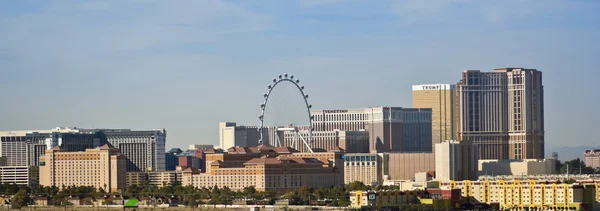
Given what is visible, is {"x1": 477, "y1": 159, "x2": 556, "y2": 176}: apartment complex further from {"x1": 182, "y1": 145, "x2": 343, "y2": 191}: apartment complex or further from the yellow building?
the yellow building

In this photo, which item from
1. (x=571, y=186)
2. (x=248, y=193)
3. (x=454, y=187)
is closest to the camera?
(x=571, y=186)

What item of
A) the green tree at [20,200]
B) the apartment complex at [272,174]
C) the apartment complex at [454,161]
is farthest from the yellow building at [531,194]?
the green tree at [20,200]

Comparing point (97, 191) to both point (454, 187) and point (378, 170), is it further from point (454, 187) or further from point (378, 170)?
point (454, 187)

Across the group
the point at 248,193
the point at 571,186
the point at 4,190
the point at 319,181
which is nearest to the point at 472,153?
the point at 319,181

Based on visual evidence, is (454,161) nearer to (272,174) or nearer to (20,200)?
(272,174)

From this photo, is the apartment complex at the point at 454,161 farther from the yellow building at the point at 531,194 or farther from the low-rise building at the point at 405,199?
the low-rise building at the point at 405,199

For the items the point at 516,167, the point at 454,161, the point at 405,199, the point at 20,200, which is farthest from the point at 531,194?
the point at 20,200
